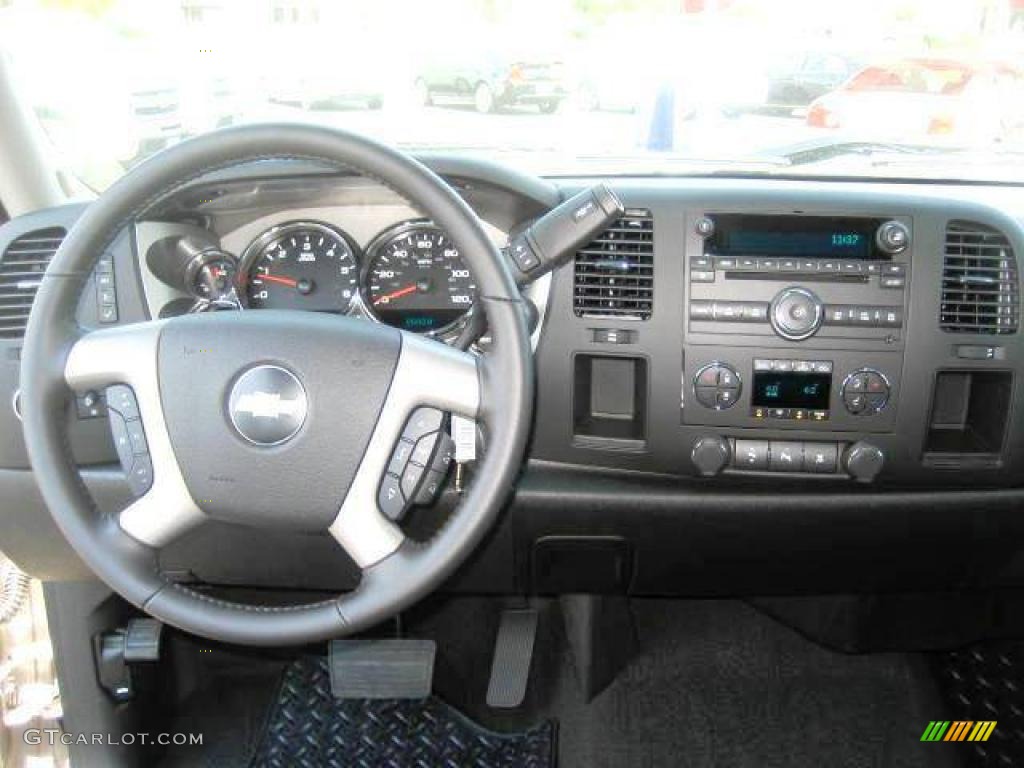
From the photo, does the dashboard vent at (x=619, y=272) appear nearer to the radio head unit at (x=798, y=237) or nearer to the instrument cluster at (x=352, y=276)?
the radio head unit at (x=798, y=237)

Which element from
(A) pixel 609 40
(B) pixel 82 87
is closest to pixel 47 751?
(B) pixel 82 87

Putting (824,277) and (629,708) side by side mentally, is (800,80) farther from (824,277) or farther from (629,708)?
(629,708)

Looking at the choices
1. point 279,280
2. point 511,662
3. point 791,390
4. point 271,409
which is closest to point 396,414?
point 271,409

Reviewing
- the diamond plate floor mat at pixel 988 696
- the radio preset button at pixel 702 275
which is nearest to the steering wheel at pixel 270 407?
the radio preset button at pixel 702 275

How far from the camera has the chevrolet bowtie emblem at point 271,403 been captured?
1402mm

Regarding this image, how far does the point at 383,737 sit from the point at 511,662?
365mm

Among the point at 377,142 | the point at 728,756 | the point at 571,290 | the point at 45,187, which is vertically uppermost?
the point at 377,142

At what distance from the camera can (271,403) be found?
4.60ft

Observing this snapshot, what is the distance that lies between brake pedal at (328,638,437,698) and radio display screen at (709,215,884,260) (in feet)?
4.09

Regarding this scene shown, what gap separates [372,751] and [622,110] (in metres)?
1.60

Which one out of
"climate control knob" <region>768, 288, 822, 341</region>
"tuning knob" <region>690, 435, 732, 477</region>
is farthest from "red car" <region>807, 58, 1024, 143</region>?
"tuning knob" <region>690, 435, 732, 477</region>

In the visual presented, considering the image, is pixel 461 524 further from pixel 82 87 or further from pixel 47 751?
pixel 47 751

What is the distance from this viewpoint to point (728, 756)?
8.27 feet

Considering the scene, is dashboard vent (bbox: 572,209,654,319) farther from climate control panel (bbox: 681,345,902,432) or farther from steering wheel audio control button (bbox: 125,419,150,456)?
steering wheel audio control button (bbox: 125,419,150,456)
